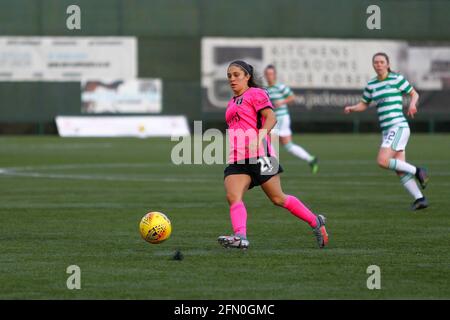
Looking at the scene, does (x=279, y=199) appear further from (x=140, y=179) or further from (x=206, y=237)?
(x=140, y=179)

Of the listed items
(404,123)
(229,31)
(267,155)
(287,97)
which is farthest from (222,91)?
(267,155)

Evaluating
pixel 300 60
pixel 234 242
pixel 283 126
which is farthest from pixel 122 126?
pixel 234 242

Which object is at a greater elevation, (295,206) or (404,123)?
(404,123)

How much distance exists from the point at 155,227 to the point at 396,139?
6250 mm

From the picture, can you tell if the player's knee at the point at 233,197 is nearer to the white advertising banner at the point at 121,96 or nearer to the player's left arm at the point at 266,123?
the player's left arm at the point at 266,123

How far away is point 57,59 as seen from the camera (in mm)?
44375

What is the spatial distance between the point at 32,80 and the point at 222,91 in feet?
23.8

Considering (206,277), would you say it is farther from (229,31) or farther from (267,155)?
(229,31)

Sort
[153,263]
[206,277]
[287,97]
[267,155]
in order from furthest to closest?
[287,97] → [267,155] → [153,263] → [206,277]

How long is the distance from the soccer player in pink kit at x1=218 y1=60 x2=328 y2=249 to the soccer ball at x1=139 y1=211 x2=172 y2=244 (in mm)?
754

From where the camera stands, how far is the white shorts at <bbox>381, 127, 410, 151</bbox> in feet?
58.1

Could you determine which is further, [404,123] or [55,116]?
[55,116]

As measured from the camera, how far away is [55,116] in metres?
44.8
